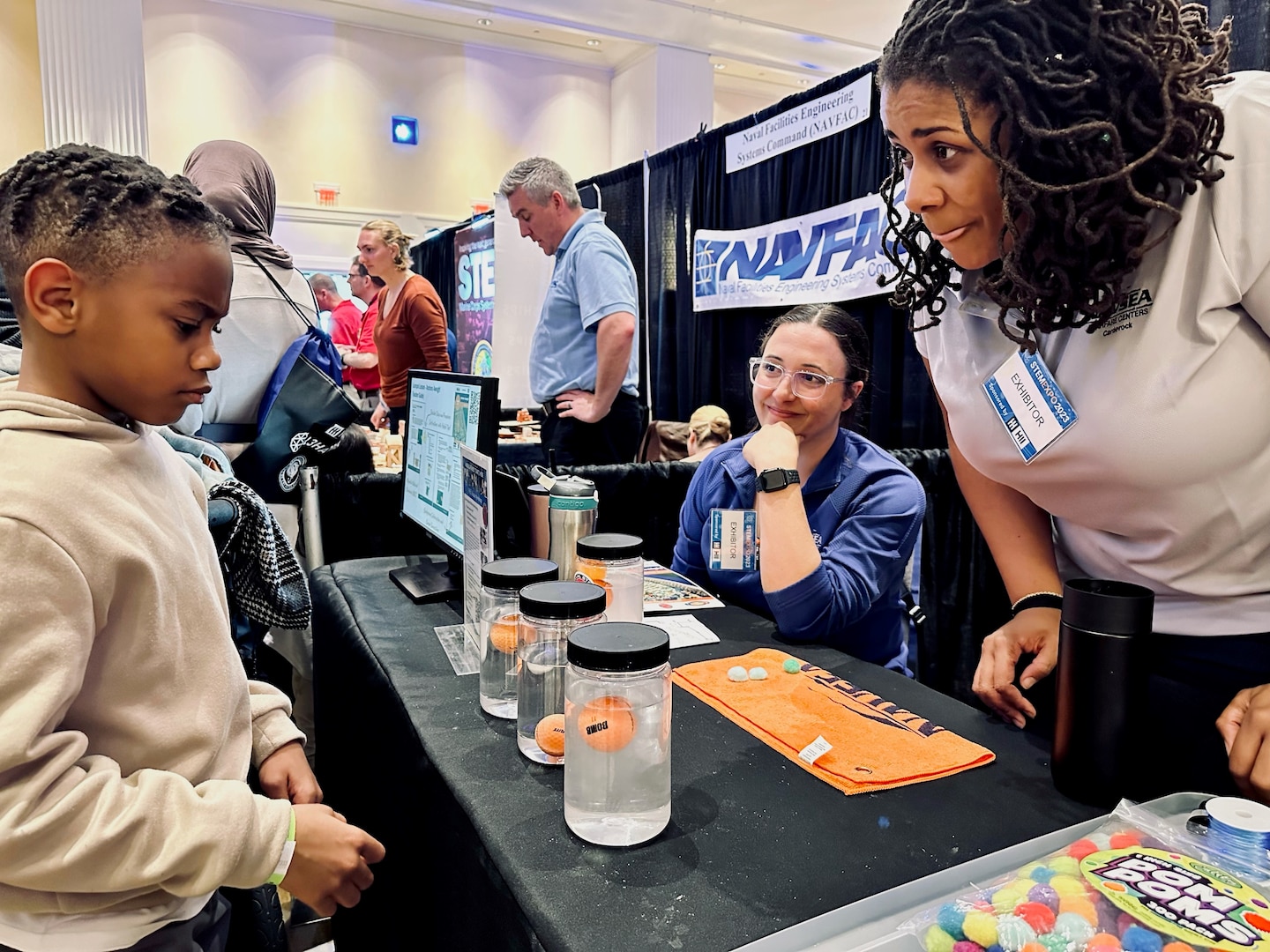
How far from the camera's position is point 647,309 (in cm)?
509

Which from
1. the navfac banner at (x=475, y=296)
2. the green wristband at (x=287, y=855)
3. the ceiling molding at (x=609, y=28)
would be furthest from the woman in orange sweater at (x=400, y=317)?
the ceiling molding at (x=609, y=28)

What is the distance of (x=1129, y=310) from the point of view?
32.5 inches

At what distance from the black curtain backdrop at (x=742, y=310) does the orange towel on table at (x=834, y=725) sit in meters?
1.76

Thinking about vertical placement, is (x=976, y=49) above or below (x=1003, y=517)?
above

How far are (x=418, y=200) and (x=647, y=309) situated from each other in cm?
383

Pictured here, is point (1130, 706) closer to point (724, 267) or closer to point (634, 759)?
point (634, 759)

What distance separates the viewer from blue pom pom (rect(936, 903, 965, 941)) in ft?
1.78

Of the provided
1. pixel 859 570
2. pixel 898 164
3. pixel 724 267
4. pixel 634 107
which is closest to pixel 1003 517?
pixel 859 570

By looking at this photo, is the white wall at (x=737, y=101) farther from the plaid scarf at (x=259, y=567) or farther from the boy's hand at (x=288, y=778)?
the boy's hand at (x=288, y=778)

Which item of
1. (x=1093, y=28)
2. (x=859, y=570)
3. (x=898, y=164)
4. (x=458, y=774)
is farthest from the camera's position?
(x=859, y=570)

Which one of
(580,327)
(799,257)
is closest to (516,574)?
(580,327)

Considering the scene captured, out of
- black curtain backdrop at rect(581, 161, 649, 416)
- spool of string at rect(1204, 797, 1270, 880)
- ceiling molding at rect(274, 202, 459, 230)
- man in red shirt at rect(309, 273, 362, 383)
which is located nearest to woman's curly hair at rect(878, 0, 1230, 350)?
spool of string at rect(1204, 797, 1270, 880)

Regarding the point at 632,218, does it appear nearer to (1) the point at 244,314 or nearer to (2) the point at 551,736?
(1) the point at 244,314

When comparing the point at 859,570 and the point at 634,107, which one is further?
the point at 634,107
